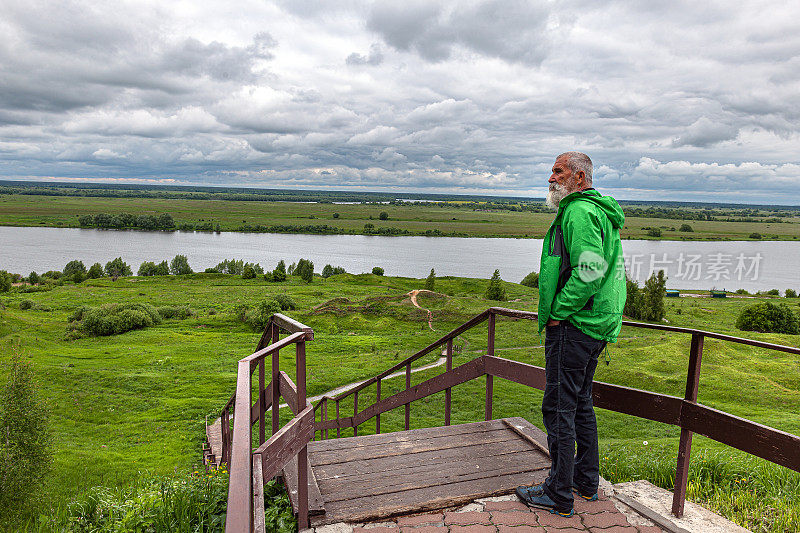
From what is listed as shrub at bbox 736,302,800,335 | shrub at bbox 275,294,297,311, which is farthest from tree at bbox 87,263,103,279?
shrub at bbox 736,302,800,335

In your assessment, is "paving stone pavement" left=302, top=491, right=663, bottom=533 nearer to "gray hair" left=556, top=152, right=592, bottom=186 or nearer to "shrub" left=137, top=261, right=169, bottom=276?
"gray hair" left=556, top=152, right=592, bottom=186

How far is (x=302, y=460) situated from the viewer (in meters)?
3.41

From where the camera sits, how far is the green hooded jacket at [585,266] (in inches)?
130

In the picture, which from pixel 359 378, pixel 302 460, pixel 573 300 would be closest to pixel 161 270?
pixel 359 378

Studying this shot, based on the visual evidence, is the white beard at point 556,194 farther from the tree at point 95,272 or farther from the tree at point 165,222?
the tree at point 165,222

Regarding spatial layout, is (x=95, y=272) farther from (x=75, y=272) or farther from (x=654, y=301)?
(x=654, y=301)

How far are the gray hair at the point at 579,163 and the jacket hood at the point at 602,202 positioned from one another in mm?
134

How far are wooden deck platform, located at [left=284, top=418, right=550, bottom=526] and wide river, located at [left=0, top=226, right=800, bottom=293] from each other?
254 feet

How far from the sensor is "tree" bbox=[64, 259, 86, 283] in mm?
76000

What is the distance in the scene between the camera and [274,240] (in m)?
143

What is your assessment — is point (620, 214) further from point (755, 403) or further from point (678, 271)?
point (678, 271)

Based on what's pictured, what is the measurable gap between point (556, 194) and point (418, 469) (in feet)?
8.33

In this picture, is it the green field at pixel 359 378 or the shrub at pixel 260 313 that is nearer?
the green field at pixel 359 378

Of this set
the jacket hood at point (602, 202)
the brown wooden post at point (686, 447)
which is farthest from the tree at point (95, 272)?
the brown wooden post at point (686, 447)
